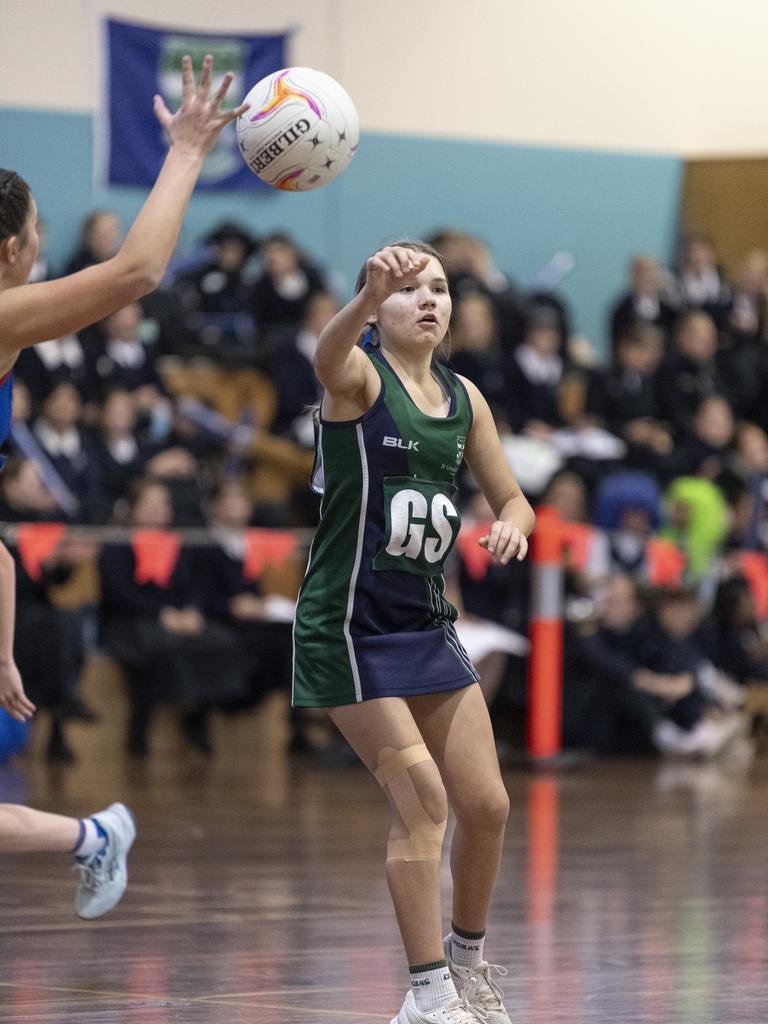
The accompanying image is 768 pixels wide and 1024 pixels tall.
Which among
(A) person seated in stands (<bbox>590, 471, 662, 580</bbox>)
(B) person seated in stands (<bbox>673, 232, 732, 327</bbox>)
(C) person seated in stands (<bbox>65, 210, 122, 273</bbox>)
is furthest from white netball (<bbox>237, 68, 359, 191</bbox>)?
(B) person seated in stands (<bbox>673, 232, 732, 327</bbox>)

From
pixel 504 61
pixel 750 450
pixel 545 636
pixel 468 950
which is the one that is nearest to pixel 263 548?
pixel 545 636

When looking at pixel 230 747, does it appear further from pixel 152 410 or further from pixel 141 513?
pixel 152 410

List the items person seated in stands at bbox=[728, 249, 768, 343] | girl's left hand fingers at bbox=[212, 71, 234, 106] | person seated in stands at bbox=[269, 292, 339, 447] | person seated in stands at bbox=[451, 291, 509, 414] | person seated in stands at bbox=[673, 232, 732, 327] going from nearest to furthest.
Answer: girl's left hand fingers at bbox=[212, 71, 234, 106]
person seated in stands at bbox=[269, 292, 339, 447]
person seated in stands at bbox=[451, 291, 509, 414]
person seated in stands at bbox=[728, 249, 768, 343]
person seated in stands at bbox=[673, 232, 732, 327]

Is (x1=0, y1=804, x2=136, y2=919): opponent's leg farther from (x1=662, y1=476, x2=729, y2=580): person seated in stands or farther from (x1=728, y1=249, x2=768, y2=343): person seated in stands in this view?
(x1=728, y1=249, x2=768, y2=343): person seated in stands

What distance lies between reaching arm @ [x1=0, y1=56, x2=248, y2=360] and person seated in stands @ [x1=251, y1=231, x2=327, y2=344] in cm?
963

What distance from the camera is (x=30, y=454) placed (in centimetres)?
1022

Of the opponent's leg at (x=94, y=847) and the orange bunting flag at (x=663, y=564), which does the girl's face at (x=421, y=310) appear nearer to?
the opponent's leg at (x=94, y=847)

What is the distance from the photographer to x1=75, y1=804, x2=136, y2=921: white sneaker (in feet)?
15.9

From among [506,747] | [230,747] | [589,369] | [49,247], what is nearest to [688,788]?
[506,747]

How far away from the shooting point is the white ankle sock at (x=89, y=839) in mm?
4769

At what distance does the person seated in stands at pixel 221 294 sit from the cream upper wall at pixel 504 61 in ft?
6.07

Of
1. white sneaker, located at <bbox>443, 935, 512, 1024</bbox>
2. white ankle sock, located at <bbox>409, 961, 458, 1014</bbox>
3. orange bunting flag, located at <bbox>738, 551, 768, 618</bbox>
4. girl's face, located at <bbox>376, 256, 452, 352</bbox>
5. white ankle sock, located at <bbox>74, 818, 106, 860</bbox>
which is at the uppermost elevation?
girl's face, located at <bbox>376, 256, 452, 352</bbox>

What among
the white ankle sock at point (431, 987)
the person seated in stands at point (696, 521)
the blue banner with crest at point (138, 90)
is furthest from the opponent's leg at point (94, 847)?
the blue banner with crest at point (138, 90)

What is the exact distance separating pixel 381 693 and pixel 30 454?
6579 mm
